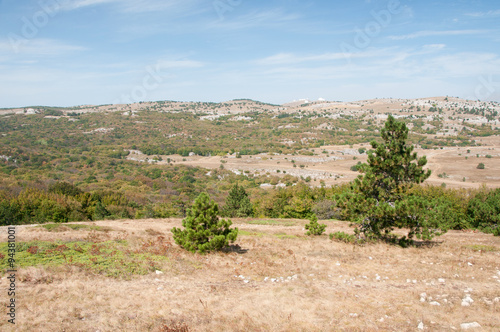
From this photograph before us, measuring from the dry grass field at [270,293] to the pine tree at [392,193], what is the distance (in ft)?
4.96

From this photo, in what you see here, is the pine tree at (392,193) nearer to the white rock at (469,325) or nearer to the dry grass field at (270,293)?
the dry grass field at (270,293)

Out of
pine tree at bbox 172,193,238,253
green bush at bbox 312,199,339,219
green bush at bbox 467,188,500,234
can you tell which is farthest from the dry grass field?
green bush at bbox 312,199,339,219

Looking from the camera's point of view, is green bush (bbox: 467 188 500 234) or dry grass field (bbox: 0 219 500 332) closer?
dry grass field (bbox: 0 219 500 332)

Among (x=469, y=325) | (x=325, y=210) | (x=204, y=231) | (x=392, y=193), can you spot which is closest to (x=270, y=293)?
(x=469, y=325)

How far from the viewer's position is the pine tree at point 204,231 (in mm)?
12578

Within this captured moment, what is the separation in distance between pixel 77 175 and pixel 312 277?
7258 centimetres

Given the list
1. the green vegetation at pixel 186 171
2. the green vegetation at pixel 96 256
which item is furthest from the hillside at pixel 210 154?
the green vegetation at pixel 96 256

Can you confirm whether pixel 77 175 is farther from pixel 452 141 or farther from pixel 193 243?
pixel 452 141

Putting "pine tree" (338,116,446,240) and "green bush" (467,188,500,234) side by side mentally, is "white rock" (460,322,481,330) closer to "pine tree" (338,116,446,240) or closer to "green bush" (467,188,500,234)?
"pine tree" (338,116,446,240)

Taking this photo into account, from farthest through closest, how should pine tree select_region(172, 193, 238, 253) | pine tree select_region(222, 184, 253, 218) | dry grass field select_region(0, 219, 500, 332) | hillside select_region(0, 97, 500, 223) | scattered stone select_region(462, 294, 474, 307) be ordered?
1. hillside select_region(0, 97, 500, 223)
2. pine tree select_region(222, 184, 253, 218)
3. pine tree select_region(172, 193, 238, 253)
4. scattered stone select_region(462, 294, 474, 307)
5. dry grass field select_region(0, 219, 500, 332)

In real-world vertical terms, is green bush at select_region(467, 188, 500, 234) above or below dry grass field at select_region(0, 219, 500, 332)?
below

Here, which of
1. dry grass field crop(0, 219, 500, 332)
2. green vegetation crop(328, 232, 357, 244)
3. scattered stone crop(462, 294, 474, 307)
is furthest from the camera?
green vegetation crop(328, 232, 357, 244)

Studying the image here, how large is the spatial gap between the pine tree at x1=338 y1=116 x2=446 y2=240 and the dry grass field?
1.51 meters

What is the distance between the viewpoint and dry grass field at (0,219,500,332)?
6789 mm
